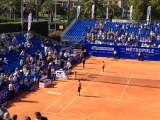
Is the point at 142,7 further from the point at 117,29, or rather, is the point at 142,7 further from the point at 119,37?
the point at 119,37

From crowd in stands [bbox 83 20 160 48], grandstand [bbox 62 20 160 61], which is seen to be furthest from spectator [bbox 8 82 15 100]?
crowd in stands [bbox 83 20 160 48]

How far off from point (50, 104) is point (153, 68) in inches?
872

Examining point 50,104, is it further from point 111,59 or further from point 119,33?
point 119,33

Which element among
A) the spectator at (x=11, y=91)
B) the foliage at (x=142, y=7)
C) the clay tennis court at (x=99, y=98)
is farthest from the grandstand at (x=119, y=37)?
the spectator at (x=11, y=91)

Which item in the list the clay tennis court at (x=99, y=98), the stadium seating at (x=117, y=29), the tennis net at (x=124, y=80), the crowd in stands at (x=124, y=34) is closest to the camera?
the clay tennis court at (x=99, y=98)

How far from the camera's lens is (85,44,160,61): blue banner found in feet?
172

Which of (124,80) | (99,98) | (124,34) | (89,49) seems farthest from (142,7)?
(99,98)

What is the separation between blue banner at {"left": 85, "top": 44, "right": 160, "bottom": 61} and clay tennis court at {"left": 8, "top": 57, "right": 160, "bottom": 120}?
9212mm

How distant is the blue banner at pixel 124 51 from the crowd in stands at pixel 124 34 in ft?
4.52

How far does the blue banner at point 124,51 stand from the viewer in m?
52.3

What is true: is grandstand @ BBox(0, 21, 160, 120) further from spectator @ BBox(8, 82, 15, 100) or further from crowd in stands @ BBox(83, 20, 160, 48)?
spectator @ BBox(8, 82, 15, 100)

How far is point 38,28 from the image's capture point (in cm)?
6053

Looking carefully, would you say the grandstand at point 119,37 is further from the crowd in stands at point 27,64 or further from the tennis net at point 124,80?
the tennis net at point 124,80

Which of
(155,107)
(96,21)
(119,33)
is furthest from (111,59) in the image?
(155,107)
